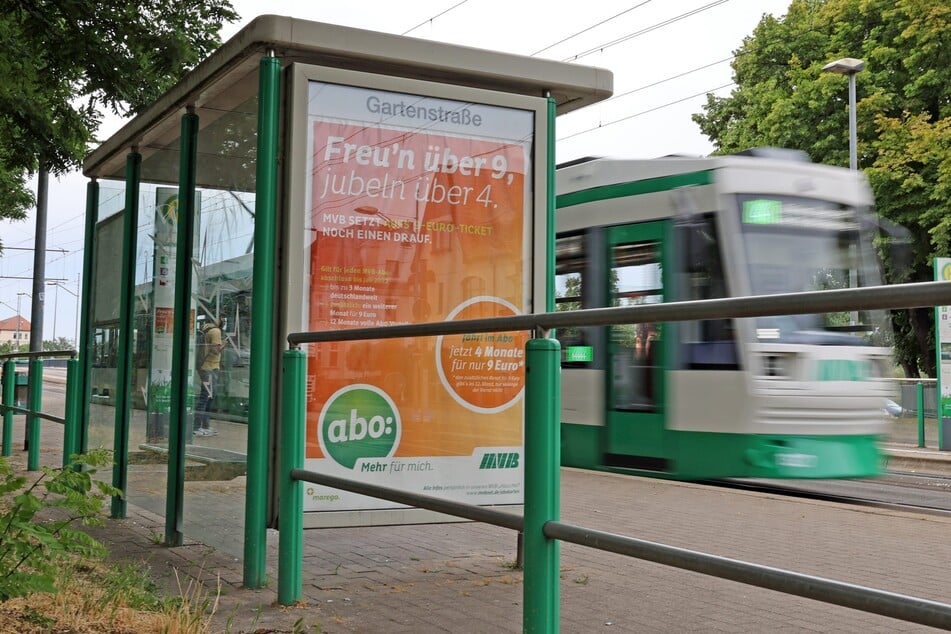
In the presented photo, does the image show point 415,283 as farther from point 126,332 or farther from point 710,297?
point 710,297

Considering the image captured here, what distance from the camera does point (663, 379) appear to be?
10000mm

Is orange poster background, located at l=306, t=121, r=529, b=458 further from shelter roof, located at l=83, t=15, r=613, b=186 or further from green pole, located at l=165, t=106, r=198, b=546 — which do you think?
green pole, located at l=165, t=106, r=198, b=546

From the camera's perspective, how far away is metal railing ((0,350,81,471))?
8961 mm

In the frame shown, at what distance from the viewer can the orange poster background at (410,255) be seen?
5.39 m

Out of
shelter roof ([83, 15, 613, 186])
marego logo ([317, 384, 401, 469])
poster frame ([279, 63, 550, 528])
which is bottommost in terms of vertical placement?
marego logo ([317, 384, 401, 469])

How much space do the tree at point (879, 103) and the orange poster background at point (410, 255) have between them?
20165 mm

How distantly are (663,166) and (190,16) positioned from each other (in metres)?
4.68

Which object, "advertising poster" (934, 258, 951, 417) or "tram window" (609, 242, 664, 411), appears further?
"advertising poster" (934, 258, 951, 417)

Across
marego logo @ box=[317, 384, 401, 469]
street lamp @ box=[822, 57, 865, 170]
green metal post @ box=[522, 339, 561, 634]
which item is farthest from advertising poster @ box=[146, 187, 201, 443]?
street lamp @ box=[822, 57, 865, 170]

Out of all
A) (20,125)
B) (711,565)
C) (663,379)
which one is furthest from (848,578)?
(20,125)

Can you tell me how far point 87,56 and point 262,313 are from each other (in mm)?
4503

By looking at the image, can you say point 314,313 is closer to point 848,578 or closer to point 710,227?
point 848,578

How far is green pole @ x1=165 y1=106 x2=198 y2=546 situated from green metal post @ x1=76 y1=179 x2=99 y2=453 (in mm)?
2429

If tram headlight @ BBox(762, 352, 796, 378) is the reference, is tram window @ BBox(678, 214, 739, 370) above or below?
above
